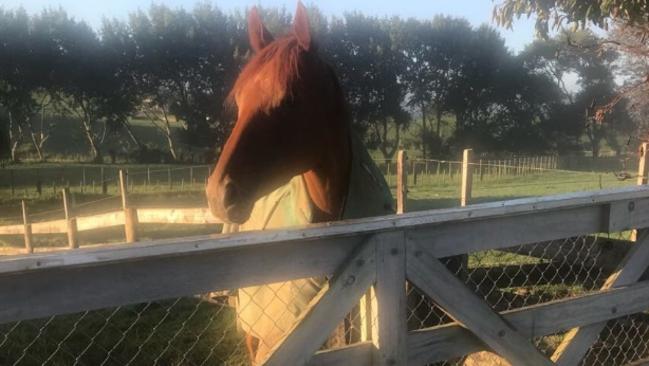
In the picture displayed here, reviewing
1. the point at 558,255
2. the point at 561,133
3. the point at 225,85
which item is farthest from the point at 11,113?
the point at 561,133

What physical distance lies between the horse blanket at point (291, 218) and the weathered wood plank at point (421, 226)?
32.5 inches

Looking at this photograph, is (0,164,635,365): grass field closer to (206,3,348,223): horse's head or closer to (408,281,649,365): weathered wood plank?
(206,3,348,223): horse's head

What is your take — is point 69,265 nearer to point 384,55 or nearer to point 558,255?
point 558,255

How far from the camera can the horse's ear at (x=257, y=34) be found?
9.63ft

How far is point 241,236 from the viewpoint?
1522mm

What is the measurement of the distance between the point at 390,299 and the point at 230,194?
0.88m

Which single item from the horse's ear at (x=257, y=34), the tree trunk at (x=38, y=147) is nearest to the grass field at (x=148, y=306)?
the horse's ear at (x=257, y=34)

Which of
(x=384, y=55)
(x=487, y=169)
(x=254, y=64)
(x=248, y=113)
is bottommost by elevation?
(x=487, y=169)

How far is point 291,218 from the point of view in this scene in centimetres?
292

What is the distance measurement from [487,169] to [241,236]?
2815cm

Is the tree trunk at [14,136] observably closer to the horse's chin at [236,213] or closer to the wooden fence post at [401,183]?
the wooden fence post at [401,183]

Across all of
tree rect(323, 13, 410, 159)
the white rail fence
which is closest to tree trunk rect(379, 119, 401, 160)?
tree rect(323, 13, 410, 159)

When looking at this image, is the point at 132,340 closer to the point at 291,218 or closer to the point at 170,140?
the point at 291,218

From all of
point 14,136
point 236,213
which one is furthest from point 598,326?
point 14,136
